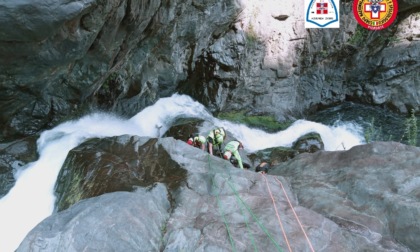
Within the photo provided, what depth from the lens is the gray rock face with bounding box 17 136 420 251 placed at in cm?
438

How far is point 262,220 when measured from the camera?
492 centimetres

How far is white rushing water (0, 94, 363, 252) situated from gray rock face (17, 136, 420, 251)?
2368 millimetres

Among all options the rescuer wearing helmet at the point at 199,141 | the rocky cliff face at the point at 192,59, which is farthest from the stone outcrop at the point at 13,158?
the rescuer wearing helmet at the point at 199,141

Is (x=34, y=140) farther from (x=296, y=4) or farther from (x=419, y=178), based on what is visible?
(x=296, y=4)

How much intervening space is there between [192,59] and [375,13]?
937 cm

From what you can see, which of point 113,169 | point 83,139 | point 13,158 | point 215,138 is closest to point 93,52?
point 83,139

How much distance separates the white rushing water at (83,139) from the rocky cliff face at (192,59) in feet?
1.51

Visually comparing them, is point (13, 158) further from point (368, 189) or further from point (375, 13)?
point (375, 13)

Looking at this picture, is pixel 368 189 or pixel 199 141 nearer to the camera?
pixel 368 189

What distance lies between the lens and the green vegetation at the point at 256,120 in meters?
13.6

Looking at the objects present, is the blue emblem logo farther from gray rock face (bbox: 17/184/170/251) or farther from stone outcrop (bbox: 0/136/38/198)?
gray rock face (bbox: 17/184/170/251)

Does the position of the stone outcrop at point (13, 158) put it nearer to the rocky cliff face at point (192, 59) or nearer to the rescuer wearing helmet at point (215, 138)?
the rocky cliff face at point (192, 59)

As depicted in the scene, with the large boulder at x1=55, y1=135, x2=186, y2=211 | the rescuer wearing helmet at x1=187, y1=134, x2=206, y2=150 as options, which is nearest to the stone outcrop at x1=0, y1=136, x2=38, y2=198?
the large boulder at x1=55, y1=135, x2=186, y2=211

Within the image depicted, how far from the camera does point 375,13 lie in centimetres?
1559
